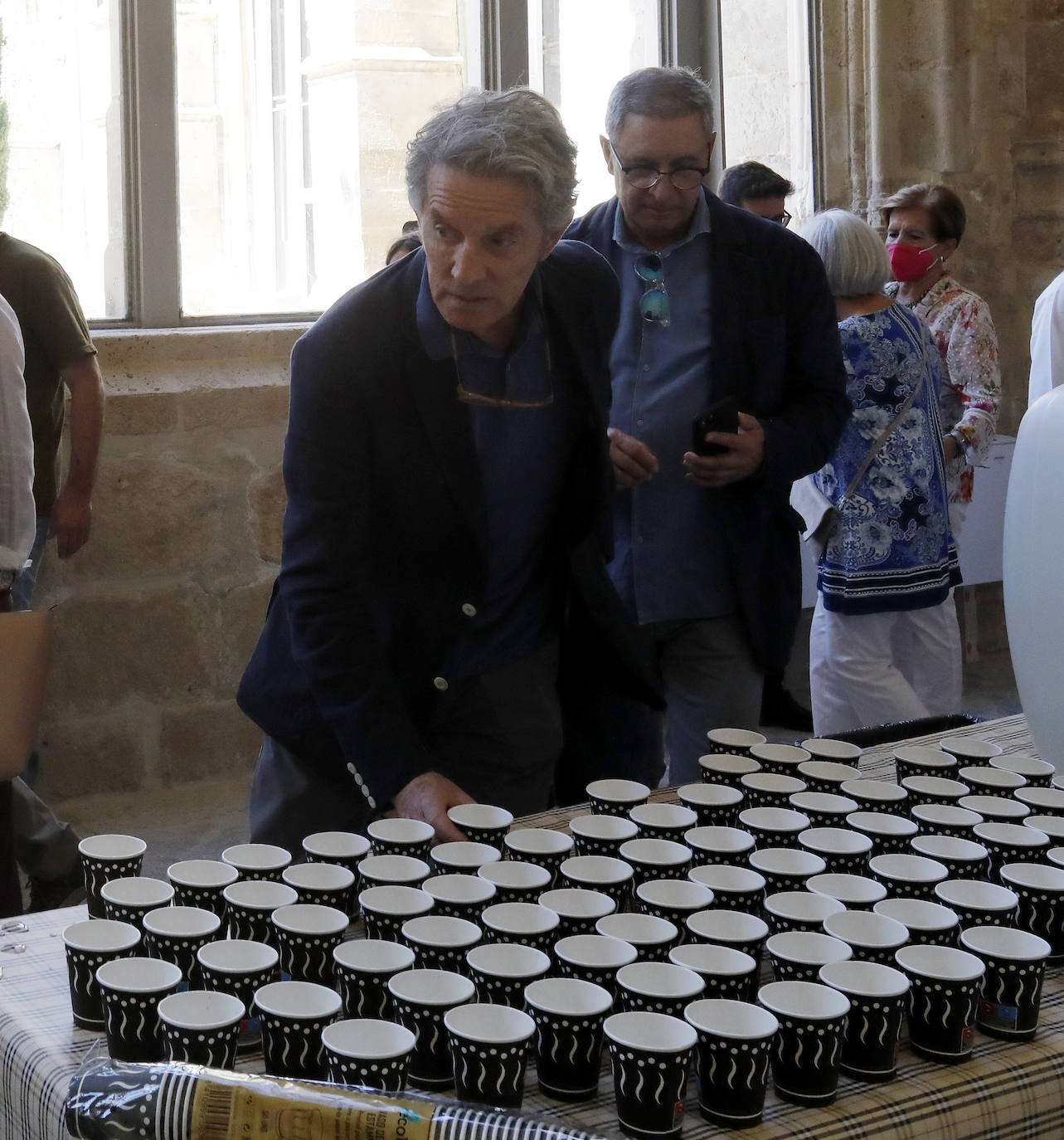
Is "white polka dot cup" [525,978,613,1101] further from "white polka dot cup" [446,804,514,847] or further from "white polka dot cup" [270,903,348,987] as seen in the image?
"white polka dot cup" [446,804,514,847]

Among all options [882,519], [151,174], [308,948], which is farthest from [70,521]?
[308,948]

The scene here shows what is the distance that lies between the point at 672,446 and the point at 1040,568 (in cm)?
98

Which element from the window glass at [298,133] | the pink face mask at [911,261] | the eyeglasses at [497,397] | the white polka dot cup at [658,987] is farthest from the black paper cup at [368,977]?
the window glass at [298,133]

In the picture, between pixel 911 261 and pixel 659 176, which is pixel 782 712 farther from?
pixel 659 176

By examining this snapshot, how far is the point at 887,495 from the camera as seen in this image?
309cm

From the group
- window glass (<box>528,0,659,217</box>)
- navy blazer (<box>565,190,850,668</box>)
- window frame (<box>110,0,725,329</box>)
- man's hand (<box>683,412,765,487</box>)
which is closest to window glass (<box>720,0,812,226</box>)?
window glass (<box>528,0,659,217</box>)

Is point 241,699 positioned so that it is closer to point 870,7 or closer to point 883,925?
point 883,925

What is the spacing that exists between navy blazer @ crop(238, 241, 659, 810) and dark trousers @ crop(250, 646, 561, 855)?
0.09 ft

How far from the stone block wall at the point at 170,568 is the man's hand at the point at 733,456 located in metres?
2.08

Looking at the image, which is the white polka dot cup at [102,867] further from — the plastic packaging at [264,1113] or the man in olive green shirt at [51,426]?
the man in olive green shirt at [51,426]

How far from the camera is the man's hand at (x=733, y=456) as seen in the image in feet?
7.44

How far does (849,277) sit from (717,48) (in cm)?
241

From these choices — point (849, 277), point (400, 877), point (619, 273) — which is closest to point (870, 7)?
point (849, 277)

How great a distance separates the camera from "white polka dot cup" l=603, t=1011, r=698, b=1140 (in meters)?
0.88
